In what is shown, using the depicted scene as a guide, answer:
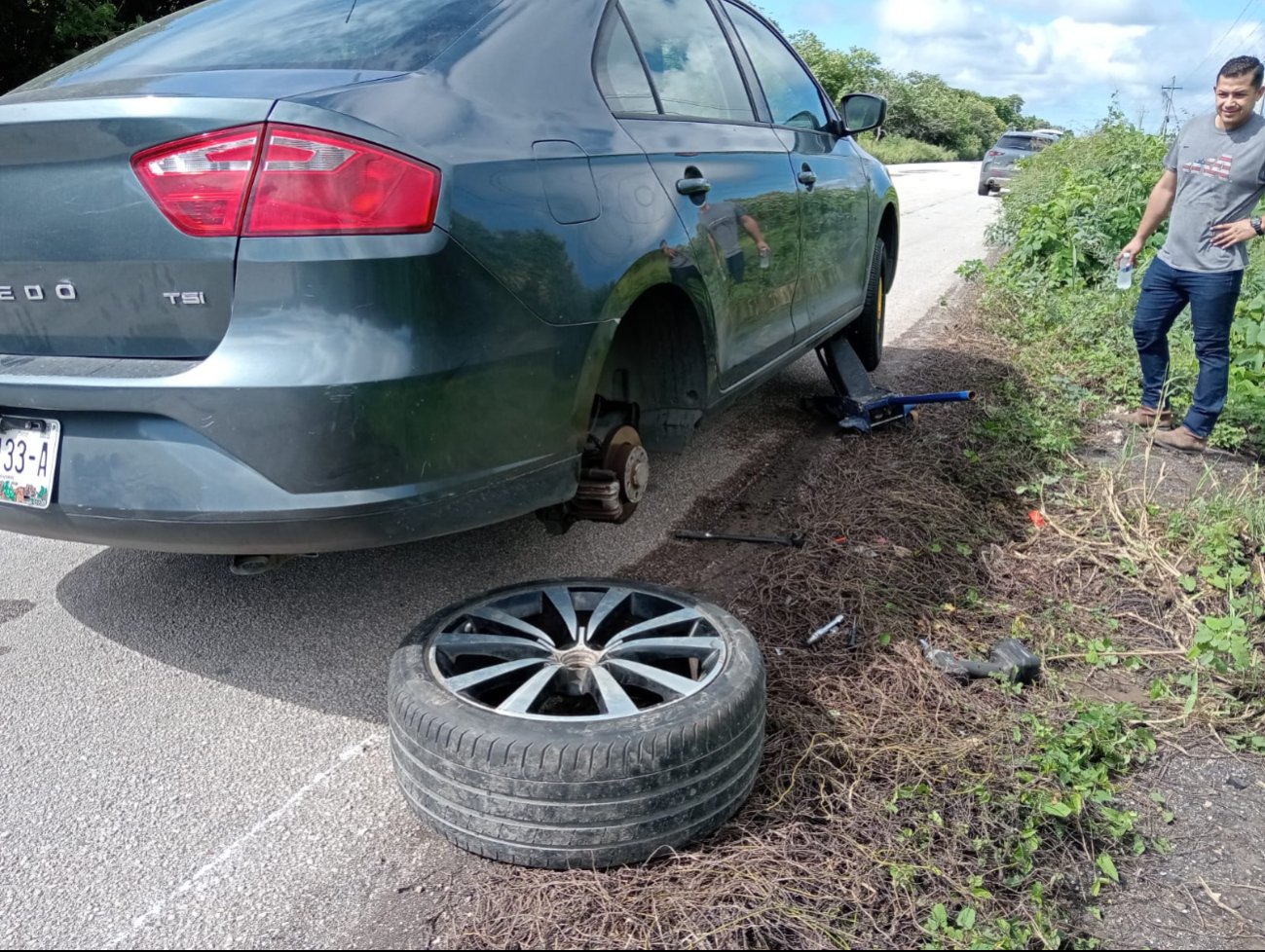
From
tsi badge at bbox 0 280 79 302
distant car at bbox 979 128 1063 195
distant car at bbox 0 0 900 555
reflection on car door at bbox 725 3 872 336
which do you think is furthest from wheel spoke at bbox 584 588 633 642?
distant car at bbox 979 128 1063 195

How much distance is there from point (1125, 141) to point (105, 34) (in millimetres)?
11853

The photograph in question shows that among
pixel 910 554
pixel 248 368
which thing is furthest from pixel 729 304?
pixel 248 368

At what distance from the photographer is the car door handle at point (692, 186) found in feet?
9.54

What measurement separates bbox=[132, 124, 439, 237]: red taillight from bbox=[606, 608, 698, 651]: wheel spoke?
1026 mm

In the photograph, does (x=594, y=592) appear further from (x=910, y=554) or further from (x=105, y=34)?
(x=105, y=34)

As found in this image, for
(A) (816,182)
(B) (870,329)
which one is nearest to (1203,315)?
(B) (870,329)

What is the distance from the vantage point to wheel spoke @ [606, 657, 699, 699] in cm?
214

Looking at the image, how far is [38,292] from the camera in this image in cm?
225

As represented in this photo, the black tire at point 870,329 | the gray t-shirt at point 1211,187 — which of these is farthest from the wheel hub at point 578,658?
the gray t-shirt at point 1211,187

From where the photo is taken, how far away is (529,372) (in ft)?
7.55

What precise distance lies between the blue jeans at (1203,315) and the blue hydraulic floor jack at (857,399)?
102cm

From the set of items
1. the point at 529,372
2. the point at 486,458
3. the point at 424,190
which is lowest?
the point at 486,458

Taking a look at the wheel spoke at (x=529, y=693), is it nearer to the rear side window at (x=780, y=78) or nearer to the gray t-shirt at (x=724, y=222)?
the gray t-shirt at (x=724, y=222)

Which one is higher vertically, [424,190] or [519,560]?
[424,190]
